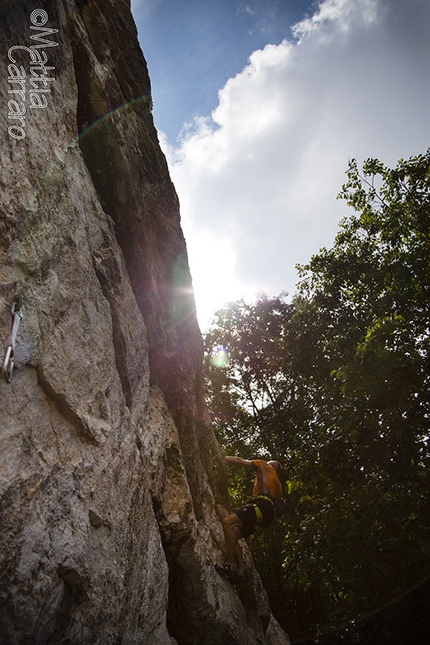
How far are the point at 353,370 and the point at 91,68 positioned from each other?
584 cm

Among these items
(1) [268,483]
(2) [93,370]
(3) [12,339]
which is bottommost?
(3) [12,339]

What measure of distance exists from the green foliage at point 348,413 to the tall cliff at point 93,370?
1876 millimetres

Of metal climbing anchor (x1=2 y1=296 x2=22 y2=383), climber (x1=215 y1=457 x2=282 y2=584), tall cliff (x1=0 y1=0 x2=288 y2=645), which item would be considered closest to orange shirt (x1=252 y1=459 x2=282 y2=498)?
climber (x1=215 y1=457 x2=282 y2=584)

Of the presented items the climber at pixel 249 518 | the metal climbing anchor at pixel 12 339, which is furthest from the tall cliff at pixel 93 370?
the climber at pixel 249 518

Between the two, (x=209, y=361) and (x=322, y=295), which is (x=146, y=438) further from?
(x=209, y=361)

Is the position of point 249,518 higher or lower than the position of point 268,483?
lower

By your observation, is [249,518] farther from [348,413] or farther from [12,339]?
[12,339]

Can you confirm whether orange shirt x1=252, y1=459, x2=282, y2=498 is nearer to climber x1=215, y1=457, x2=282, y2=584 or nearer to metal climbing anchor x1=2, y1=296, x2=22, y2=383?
climber x1=215, y1=457, x2=282, y2=584

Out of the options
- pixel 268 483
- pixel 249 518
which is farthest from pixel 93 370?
pixel 268 483

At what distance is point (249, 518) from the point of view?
667 cm

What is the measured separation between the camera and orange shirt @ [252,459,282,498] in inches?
283

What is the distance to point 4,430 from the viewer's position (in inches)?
90.7

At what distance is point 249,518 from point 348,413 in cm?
251

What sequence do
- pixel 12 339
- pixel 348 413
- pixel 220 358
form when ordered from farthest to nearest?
pixel 220 358 < pixel 348 413 < pixel 12 339
